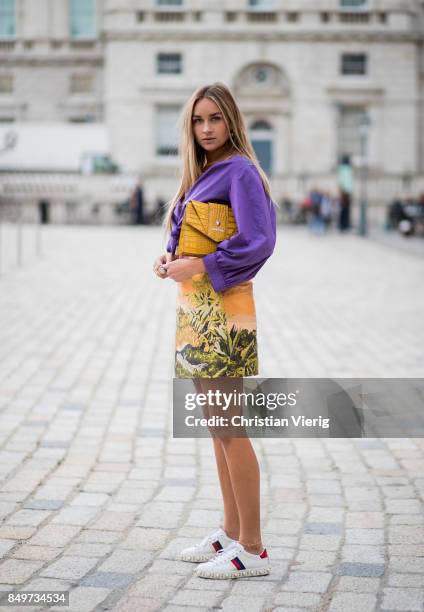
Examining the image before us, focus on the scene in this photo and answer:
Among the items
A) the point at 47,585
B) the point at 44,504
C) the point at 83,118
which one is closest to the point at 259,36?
the point at 83,118

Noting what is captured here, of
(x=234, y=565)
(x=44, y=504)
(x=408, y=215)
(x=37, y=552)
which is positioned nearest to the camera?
(x=234, y=565)

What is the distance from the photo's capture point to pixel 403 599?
3.83 meters

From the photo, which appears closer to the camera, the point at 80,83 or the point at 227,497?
the point at 227,497

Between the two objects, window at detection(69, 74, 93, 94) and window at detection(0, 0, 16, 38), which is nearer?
window at detection(69, 74, 93, 94)

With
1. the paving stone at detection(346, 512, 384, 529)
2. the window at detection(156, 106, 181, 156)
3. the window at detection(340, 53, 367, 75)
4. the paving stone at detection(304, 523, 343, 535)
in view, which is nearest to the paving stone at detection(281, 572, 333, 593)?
the paving stone at detection(304, 523, 343, 535)

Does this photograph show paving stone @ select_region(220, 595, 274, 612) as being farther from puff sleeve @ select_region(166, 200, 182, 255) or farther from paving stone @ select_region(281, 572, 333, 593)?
puff sleeve @ select_region(166, 200, 182, 255)

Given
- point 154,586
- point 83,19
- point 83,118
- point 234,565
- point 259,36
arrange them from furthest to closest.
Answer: point 83,19 → point 83,118 → point 259,36 → point 234,565 → point 154,586

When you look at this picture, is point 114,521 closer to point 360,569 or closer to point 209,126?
point 360,569

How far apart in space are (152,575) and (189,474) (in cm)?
164

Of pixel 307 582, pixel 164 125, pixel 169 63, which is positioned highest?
pixel 169 63

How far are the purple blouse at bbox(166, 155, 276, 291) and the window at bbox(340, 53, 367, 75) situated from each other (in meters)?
46.2

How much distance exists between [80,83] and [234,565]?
52.5 meters

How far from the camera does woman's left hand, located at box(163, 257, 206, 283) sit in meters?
3.92

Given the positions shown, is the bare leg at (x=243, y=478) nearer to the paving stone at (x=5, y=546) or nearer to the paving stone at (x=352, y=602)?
the paving stone at (x=352, y=602)
